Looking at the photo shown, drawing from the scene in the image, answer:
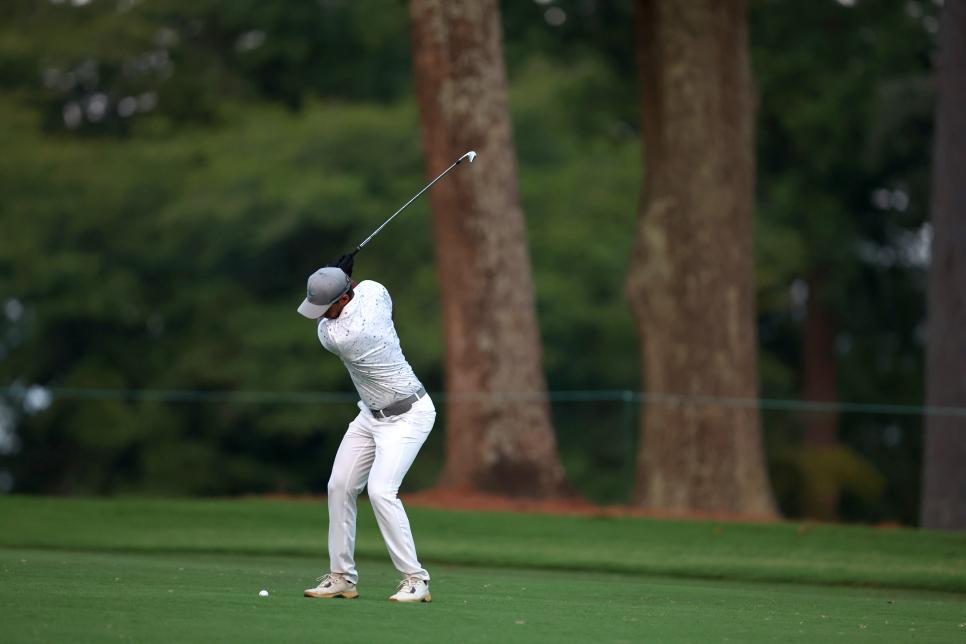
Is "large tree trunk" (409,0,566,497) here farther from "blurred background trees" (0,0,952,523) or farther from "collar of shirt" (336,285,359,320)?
"blurred background trees" (0,0,952,523)

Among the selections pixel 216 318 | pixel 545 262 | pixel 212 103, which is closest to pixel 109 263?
pixel 216 318

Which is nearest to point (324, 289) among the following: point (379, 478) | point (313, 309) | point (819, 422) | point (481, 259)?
point (313, 309)

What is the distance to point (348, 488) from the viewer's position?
973 centimetres

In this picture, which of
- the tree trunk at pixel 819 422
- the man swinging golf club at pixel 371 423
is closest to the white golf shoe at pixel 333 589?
the man swinging golf club at pixel 371 423

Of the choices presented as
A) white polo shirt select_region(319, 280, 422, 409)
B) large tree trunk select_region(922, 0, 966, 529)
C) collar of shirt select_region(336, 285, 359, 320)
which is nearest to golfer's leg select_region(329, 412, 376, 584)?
white polo shirt select_region(319, 280, 422, 409)

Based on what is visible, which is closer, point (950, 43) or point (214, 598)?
point (214, 598)

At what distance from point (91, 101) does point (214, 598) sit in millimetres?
30414

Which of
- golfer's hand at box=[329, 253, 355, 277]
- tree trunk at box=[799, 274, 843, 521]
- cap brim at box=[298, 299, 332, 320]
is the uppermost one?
golfer's hand at box=[329, 253, 355, 277]

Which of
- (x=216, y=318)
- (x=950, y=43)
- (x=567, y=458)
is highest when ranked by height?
(x=950, y=43)

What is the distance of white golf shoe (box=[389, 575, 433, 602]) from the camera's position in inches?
371

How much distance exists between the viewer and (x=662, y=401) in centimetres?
1902

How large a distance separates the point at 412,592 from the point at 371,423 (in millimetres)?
1086

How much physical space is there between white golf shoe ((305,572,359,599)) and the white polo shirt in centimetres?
107

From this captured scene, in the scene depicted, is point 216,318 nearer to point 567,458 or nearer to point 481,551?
point 567,458
